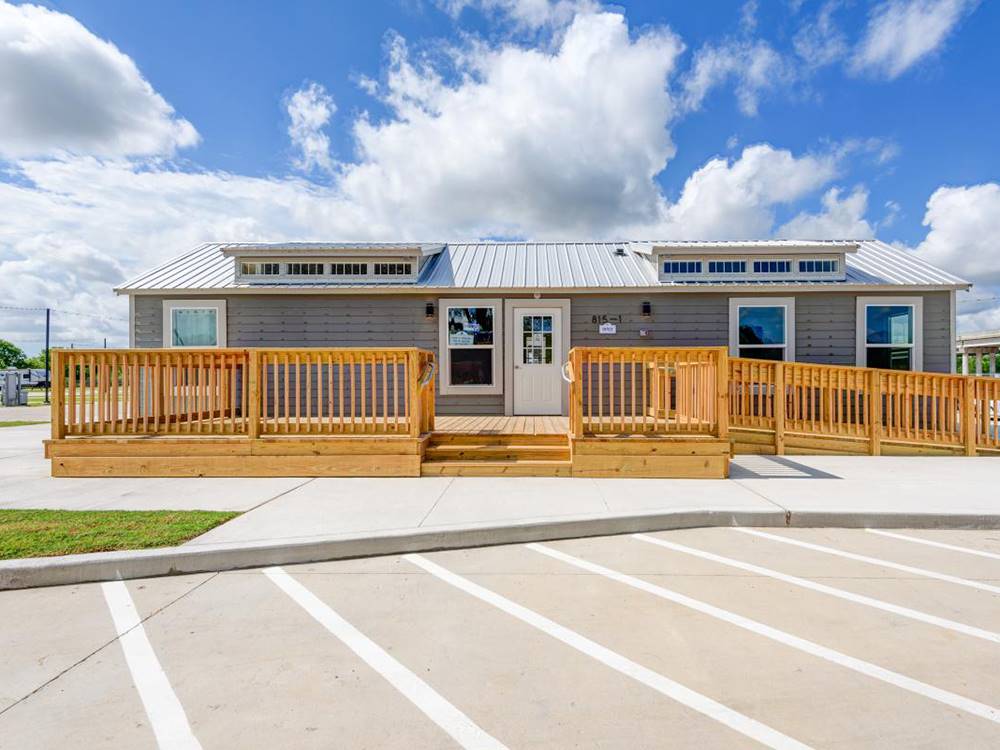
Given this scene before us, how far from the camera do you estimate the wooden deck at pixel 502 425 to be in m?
7.12

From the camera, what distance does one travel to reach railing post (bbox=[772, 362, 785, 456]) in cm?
757

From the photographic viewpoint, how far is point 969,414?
25.6ft

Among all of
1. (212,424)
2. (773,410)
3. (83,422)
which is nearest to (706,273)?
(773,410)

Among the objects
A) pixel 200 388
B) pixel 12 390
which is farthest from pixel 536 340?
pixel 12 390

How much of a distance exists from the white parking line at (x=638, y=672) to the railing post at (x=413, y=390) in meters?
2.99

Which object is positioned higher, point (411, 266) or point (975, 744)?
point (411, 266)

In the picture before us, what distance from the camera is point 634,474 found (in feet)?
20.2

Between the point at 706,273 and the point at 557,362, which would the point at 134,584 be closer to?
the point at 557,362

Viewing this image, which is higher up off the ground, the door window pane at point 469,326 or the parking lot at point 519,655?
the door window pane at point 469,326

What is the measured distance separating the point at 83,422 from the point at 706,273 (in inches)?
392

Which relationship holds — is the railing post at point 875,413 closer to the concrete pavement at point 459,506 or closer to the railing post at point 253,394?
the concrete pavement at point 459,506

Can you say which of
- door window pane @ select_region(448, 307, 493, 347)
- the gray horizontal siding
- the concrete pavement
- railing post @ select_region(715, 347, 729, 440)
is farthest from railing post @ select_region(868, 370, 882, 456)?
door window pane @ select_region(448, 307, 493, 347)

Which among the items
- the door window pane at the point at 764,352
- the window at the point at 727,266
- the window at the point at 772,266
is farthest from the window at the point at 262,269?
the window at the point at 772,266

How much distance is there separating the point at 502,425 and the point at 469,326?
8.32 feet
